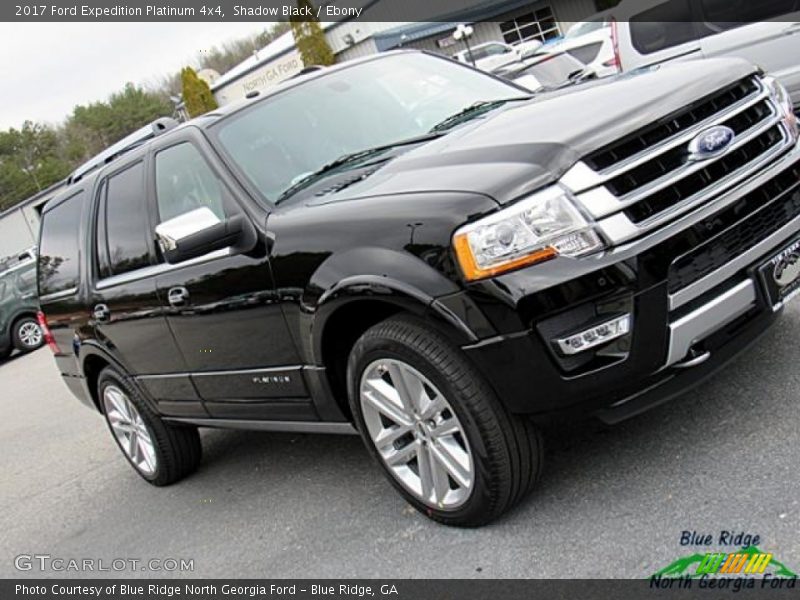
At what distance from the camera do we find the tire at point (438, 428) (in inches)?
120

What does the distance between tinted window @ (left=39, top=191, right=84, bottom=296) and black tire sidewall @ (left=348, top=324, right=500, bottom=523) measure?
265 cm

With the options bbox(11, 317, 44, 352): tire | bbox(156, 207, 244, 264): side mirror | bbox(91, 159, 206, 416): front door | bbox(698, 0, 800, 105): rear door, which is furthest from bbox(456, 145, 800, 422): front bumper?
bbox(11, 317, 44, 352): tire

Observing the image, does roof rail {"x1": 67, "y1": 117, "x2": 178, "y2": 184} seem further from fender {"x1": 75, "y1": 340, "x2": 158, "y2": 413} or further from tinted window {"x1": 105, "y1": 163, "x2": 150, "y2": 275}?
fender {"x1": 75, "y1": 340, "x2": 158, "y2": 413}

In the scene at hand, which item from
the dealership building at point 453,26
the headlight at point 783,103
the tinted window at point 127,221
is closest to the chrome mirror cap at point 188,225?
the tinted window at point 127,221

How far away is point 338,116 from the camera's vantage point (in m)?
4.26

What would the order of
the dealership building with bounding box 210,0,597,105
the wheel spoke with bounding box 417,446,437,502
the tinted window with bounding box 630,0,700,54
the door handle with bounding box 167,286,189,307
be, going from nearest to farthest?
the wheel spoke with bounding box 417,446,437,502
the door handle with bounding box 167,286,189,307
the tinted window with bounding box 630,0,700,54
the dealership building with bounding box 210,0,597,105

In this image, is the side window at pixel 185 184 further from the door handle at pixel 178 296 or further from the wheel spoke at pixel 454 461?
the wheel spoke at pixel 454 461

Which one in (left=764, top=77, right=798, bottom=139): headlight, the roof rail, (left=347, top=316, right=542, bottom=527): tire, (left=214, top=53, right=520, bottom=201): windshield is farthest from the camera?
the roof rail

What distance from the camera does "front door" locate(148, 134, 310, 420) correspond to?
380cm

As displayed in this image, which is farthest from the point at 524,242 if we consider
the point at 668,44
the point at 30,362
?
the point at 30,362

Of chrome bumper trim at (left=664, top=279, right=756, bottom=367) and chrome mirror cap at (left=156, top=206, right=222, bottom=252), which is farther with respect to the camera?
chrome mirror cap at (left=156, top=206, right=222, bottom=252)

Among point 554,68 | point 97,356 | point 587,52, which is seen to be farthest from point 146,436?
point 587,52

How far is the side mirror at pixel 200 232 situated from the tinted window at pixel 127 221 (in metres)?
0.92

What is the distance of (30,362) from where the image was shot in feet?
48.1
